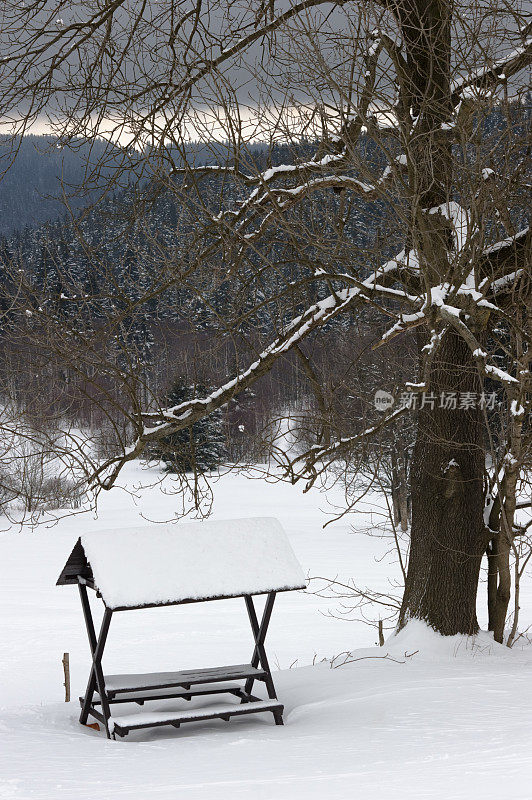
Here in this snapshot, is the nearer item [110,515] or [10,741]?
[10,741]

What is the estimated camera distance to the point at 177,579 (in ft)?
21.1

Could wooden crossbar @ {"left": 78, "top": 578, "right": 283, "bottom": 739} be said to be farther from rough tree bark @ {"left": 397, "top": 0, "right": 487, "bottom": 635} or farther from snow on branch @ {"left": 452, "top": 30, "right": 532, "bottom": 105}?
snow on branch @ {"left": 452, "top": 30, "right": 532, "bottom": 105}

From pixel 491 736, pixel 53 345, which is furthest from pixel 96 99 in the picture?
pixel 491 736

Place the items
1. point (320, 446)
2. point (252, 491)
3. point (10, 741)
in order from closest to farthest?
point (10, 741)
point (320, 446)
point (252, 491)

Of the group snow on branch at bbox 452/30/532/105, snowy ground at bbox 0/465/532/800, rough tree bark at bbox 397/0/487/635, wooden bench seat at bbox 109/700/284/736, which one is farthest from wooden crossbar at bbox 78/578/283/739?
snow on branch at bbox 452/30/532/105

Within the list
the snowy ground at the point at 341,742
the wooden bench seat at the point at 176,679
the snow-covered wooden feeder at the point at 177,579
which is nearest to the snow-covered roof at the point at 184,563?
the snow-covered wooden feeder at the point at 177,579

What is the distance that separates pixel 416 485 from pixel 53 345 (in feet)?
11.9

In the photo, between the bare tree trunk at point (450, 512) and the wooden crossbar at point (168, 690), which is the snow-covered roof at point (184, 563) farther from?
the bare tree trunk at point (450, 512)

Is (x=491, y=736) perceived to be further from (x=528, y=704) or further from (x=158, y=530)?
(x=158, y=530)

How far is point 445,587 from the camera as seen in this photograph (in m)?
8.19

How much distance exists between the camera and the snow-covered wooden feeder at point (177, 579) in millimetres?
6309

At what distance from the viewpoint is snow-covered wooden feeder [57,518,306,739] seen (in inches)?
248

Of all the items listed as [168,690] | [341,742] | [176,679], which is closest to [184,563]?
[176,679]

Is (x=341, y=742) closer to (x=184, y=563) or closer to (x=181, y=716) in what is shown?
(x=181, y=716)
